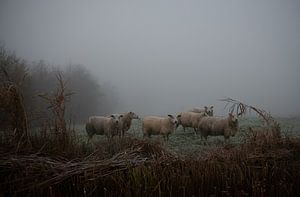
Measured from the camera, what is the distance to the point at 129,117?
19.1 meters

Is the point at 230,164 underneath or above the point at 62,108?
underneath

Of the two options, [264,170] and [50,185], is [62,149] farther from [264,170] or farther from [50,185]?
[264,170]

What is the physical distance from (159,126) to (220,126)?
11.0ft

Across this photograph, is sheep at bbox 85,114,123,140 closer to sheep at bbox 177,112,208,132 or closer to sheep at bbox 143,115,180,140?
sheep at bbox 143,115,180,140

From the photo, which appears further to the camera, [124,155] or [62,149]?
[62,149]

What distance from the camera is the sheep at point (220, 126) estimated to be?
15.4 metres

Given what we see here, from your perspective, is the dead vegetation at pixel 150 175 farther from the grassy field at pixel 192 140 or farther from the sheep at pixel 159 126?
the sheep at pixel 159 126

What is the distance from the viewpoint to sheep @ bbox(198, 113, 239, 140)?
1543 centimetres

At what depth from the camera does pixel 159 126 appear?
1742cm

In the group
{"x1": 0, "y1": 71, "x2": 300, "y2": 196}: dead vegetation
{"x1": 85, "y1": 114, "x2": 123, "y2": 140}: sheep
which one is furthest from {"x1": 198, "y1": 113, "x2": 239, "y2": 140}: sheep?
{"x1": 0, "y1": 71, "x2": 300, "y2": 196}: dead vegetation

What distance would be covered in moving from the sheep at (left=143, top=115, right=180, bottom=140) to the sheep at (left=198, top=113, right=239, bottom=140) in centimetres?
169

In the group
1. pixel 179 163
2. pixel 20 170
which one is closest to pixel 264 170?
pixel 179 163

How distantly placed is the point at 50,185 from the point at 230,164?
403 centimetres

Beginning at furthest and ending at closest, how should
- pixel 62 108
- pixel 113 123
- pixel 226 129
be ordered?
pixel 113 123 < pixel 226 129 < pixel 62 108
